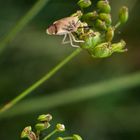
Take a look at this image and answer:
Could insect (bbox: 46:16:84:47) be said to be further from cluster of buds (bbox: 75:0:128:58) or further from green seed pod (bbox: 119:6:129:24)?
green seed pod (bbox: 119:6:129:24)

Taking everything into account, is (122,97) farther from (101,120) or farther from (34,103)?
(34,103)

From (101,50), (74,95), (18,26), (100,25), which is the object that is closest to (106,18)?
(100,25)

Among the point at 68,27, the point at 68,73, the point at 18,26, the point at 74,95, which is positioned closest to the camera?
the point at 68,27

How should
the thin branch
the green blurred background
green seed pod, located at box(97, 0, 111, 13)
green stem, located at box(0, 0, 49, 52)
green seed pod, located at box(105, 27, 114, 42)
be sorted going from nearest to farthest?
green seed pod, located at box(105, 27, 114, 42) < green seed pod, located at box(97, 0, 111, 13) < green stem, located at box(0, 0, 49, 52) < the thin branch < the green blurred background

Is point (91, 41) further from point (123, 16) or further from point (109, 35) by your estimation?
point (123, 16)

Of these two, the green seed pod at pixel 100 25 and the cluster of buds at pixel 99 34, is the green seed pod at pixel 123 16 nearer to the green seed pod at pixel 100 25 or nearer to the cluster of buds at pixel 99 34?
the cluster of buds at pixel 99 34

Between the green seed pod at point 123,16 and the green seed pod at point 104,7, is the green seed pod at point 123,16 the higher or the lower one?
the lower one

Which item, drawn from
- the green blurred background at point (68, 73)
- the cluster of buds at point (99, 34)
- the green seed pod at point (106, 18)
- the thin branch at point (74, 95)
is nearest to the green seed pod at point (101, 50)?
the cluster of buds at point (99, 34)

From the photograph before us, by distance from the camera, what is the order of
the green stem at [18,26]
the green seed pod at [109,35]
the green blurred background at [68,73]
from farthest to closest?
the green blurred background at [68,73], the green stem at [18,26], the green seed pod at [109,35]

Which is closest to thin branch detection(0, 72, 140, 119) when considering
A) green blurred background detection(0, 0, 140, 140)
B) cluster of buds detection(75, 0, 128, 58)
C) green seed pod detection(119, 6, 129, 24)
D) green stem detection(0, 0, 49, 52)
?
green blurred background detection(0, 0, 140, 140)
